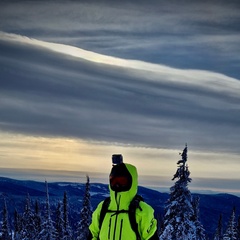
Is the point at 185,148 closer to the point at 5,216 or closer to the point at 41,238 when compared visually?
the point at 41,238

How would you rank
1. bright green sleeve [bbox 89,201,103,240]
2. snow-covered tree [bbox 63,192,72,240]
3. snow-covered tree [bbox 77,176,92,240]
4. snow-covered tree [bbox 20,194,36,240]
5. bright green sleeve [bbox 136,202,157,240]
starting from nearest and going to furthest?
bright green sleeve [bbox 136,202,157,240], bright green sleeve [bbox 89,201,103,240], snow-covered tree [bbox 77,176,92,240], snow-covered tree [bbox 63,192,72,240], snow-covered tree [bbox 20,194,36,240]

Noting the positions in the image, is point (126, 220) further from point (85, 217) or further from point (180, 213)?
point (85, 217)

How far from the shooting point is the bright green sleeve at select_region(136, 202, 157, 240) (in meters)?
5.21

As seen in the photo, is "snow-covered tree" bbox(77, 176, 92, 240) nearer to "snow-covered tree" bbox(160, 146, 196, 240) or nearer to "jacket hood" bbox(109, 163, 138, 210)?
"snow-covered tree" bbox(160, 146, 196, 240)

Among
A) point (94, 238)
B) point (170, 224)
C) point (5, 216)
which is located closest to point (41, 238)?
point (5, 216)

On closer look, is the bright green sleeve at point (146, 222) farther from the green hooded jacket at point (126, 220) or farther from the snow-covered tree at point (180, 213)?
the snow-covered tree at point (180, 213)

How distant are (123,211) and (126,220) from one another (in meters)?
0.12

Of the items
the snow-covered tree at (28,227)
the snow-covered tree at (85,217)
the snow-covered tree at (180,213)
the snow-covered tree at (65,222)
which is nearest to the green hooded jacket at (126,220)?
the snow-covered tree at (180,213)

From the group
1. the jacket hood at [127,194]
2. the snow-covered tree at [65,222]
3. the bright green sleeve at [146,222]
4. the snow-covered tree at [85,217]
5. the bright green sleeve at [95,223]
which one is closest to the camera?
the bright green sleeve at [146,222]

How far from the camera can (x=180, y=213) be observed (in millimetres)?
30141

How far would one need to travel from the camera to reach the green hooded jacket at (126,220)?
5230mm

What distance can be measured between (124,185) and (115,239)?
0.69 metres

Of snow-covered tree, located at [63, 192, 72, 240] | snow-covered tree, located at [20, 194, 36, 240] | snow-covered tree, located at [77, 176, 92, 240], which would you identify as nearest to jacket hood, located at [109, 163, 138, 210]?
snow-covered tree, located at [77, 176, 92, 240]

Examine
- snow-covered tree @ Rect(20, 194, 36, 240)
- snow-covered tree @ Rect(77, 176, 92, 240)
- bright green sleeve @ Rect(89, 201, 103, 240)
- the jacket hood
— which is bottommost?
snow-covered tree @ Rect(20, 194, 36, 240)
